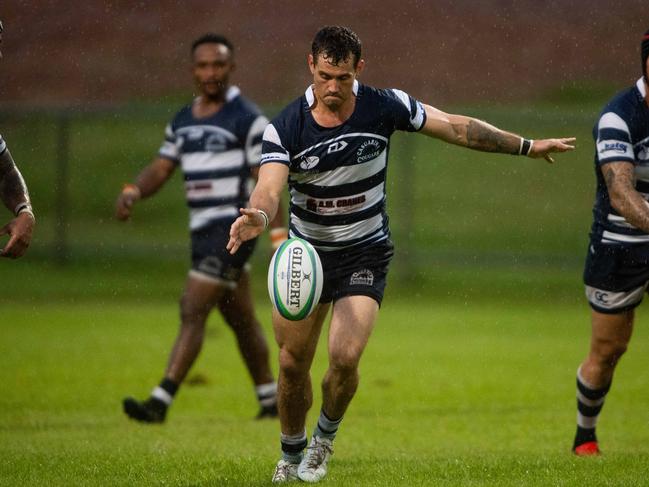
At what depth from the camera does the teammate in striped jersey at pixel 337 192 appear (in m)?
6.69

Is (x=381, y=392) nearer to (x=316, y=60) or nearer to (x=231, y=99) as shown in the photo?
(x=231, y=99)

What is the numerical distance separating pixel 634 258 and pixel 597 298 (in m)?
0.35

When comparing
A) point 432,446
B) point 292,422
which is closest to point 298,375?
point 292,422

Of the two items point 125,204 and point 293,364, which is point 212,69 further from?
point 293,364

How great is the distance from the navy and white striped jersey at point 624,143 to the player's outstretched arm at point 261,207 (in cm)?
206

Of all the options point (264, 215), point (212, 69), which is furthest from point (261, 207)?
point (212, 69)

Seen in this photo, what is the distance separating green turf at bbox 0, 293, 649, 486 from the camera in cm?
705

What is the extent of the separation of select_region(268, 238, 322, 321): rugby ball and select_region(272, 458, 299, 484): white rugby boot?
3.09ft

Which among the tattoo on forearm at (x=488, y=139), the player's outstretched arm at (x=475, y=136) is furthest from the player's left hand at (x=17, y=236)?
the tattoo on forearm at (x=488, y=139)

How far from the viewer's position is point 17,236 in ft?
21.6

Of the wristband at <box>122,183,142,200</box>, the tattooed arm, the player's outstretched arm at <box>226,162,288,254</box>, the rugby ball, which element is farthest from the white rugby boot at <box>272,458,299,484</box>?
the wristband at <box>122,183,142,200</box>

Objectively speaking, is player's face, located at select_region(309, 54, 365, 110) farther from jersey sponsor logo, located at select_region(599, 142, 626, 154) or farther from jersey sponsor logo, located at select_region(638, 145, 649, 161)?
jersey sponsor logo, located at select_region(638, 145, 649, 161)

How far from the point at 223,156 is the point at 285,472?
3713 millimetres

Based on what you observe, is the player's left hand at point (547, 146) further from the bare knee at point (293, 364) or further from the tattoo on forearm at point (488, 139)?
the bare knee at point (293, 364)
